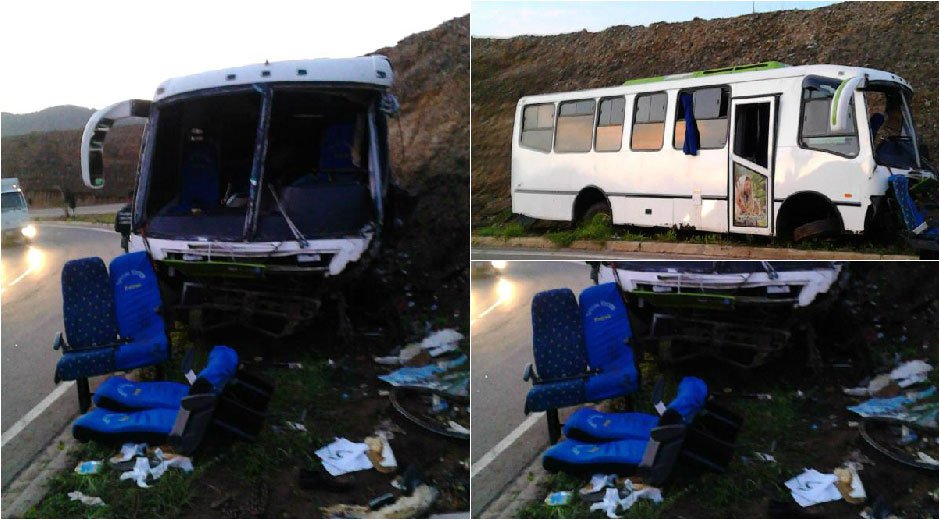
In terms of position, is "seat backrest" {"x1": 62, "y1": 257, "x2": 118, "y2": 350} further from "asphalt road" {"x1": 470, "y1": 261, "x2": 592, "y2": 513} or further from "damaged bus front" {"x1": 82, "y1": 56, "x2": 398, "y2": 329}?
"asphalt road" {"x1": 470, "y1": 261, "x2": 592, "y2": 513}

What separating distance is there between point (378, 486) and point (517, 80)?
8.75 ft

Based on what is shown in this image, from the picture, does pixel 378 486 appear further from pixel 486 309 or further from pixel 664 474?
pixel 664 474

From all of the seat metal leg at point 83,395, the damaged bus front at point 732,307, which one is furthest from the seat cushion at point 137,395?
the damaged bus front at point 732,307

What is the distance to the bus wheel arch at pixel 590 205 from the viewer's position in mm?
5750

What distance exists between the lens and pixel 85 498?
3.97 metres

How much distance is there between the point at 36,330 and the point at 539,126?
11.8ft

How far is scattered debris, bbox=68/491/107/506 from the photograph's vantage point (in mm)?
3947

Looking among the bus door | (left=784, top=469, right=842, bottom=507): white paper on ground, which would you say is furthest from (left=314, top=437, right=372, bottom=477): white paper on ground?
the bus door

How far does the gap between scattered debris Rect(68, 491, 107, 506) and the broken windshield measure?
15.0ft

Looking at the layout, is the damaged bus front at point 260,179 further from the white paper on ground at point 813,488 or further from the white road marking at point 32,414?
the white paper on ground at point 813,488

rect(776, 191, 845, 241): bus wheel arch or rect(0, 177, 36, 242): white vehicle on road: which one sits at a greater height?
rect(0, 177, 36, 242): white vehicle on road

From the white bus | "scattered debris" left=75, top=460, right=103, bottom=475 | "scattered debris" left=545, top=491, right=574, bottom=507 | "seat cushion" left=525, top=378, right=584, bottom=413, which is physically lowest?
"scattered debris" left=545, top=491, right=574, bottom=507

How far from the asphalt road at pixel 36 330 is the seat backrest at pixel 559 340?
2200 millimetres

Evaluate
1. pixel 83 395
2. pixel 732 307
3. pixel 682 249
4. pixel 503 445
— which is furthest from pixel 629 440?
pixel 83 395
